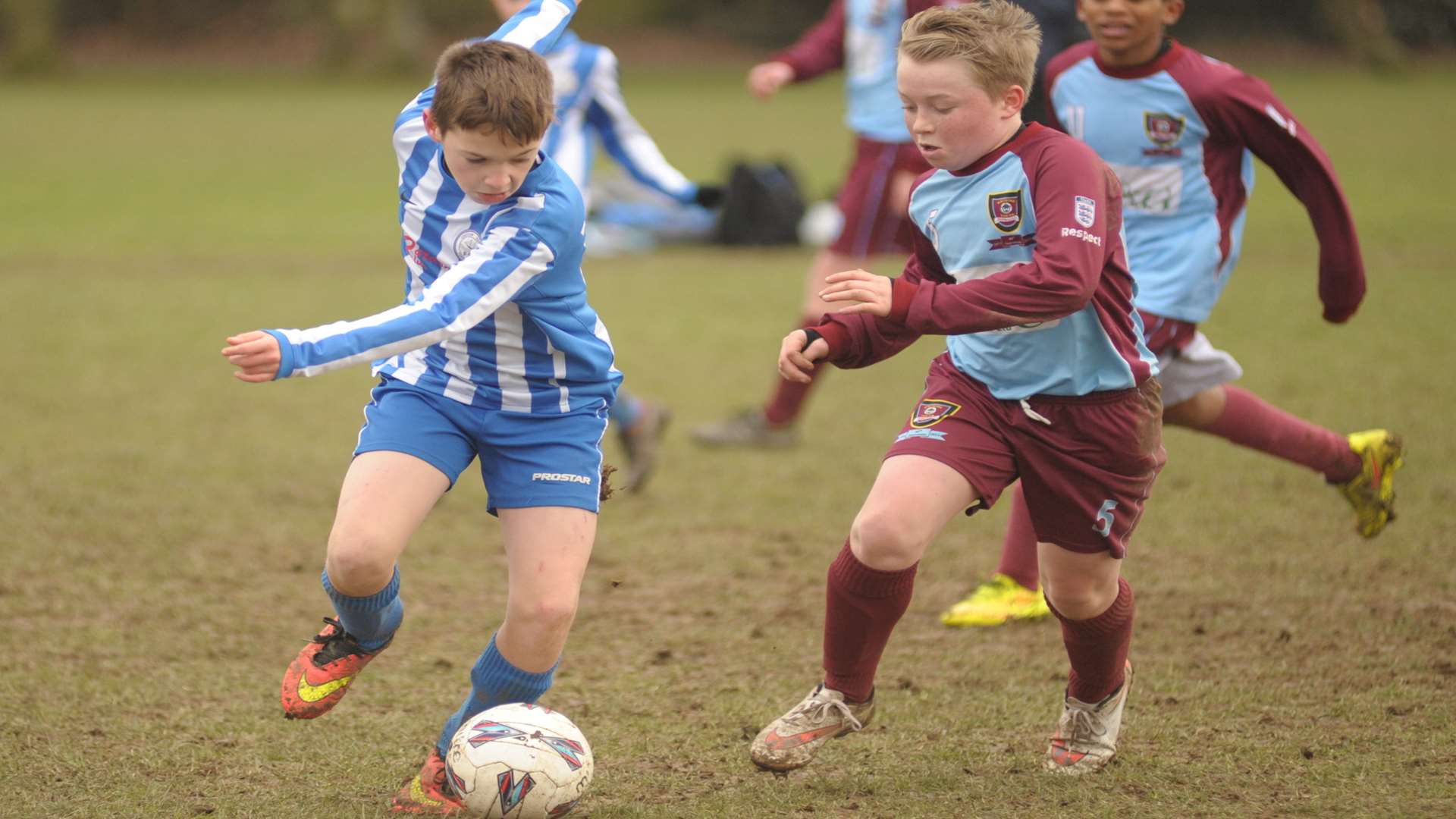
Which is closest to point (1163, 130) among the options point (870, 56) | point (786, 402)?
point (786, 402)

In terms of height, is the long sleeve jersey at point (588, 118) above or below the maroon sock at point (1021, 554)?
above

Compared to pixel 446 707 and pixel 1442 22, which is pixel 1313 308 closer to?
pixel 446 707

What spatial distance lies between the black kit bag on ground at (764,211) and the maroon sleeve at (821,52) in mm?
5074

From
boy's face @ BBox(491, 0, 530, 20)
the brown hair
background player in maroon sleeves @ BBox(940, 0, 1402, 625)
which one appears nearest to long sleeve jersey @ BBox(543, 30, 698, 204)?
boy's face @ BBox(491, 0, 530, 20)

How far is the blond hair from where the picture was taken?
302cm

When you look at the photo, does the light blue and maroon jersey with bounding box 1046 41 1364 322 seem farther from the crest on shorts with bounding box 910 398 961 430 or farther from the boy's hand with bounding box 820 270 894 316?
the boy's hand with bounding box 820 270 894 316

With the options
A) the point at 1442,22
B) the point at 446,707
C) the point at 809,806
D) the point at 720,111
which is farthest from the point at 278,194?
the point at 1442,22

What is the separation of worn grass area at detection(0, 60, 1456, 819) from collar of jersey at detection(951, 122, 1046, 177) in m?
1.31

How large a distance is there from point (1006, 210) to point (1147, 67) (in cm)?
123

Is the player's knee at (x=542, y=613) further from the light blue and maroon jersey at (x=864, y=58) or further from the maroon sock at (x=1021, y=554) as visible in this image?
the light blue and maroon jersey at (x=864, y=58)

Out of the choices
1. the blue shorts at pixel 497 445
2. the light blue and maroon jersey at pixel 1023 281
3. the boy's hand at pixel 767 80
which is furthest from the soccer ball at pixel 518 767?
the boy's hand at pixel 767 80

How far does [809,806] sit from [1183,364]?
Result: 190 cm

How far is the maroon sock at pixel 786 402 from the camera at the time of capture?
21.1 ft

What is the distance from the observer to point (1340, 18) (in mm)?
30969
